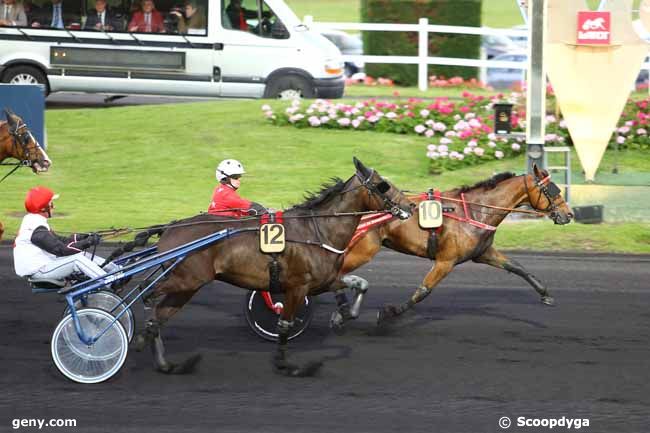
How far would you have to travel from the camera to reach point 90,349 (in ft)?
27.0

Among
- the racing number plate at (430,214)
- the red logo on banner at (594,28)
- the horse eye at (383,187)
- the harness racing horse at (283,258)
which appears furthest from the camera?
the red logo on banner at (594,28)

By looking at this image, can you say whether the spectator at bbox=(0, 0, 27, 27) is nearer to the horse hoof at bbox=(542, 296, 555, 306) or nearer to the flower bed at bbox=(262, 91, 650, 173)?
the flower bed at bbox=(262, 91, 650, 173)

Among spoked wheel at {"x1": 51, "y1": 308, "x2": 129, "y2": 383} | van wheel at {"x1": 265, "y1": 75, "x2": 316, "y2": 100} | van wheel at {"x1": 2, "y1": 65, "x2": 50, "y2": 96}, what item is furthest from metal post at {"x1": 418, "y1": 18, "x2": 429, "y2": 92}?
spoked wheel at {"x1": 51, "y1": 308, "x2": 129, "y2": 383}

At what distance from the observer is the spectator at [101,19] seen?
Result: 20.1 m

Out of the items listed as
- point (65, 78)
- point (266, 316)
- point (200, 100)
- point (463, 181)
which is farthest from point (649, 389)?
point (200, 100)

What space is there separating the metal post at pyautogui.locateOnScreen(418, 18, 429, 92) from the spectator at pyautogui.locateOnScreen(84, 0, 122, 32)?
6.34 m

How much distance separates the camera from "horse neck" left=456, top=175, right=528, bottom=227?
10125 millimetres

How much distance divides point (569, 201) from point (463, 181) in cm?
192

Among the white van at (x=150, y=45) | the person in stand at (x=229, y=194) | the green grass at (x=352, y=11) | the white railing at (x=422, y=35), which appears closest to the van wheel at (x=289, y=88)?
the white van at (x=150, y=45)

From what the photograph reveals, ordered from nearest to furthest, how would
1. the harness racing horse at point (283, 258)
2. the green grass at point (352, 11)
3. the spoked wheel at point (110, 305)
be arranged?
the harness racing horse at point (283, 258) < the spoked wheel at point (110, 305) < the green grass at point (352, 11)

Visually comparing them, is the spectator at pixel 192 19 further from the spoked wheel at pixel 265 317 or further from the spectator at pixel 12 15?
the spoked wheel at pixel 265 317

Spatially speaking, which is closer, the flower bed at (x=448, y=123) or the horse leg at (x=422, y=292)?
the horse leg at (x=422, y=292)

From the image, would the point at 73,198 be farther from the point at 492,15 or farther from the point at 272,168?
the point at 492,15

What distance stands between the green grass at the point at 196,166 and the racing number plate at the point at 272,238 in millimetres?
5773
